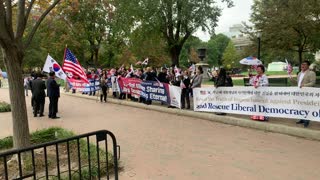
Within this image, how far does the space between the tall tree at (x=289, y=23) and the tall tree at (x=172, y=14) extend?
3771 millimetres

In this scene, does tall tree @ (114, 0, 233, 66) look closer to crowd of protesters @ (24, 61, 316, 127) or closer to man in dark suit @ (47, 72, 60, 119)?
crowd of protesters @ (24, 61, 316, 127)

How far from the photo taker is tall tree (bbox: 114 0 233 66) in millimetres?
24953

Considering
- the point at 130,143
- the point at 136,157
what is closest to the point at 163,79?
the point at 130,143

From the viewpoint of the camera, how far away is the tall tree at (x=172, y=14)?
25.0 metres

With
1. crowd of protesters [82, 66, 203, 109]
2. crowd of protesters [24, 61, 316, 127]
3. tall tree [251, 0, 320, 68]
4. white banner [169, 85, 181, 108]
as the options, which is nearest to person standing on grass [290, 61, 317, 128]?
crowd of protesters [24, 61, 316, 127]

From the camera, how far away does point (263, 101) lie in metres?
10.5

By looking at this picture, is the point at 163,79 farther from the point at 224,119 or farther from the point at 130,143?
the point at 130,143

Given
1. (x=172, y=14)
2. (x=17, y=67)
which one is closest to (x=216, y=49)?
(x=172, y=14)

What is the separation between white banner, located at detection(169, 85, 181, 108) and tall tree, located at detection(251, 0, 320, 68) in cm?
1362

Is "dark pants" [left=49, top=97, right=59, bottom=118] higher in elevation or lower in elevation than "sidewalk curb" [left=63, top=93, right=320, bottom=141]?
higher

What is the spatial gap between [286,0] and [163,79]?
15.5 metres

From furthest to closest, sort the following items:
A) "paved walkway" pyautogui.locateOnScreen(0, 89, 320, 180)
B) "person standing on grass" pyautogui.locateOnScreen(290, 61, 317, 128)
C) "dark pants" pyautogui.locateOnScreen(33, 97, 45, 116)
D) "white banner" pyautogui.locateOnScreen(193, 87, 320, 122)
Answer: "dark pants" pyautogui.locateOnScreen(33, 97, 45, 116)
"person standing on grass" pyautogui.locateOnScreen(290, 61, 317, 128)
"white banner" pyautogui.locateOnScreen(193, 87, 320, 122)
"paved walkway" pyautogui.locateOnScreen(0, 89, 320, 180)

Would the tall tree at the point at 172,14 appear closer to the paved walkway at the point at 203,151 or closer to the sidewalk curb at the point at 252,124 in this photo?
the sidewalk curb at the point at 252,124

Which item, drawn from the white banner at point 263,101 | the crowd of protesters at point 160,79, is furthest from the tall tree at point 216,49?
the white banner at point 263,101
